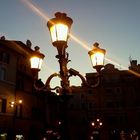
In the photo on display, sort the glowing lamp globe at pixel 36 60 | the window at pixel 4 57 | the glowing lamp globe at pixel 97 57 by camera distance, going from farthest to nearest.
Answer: the window at pixel 4 57 < the glowing lamp globe at pixel 36 60 < the glowing lamp globe at pixel 97 57

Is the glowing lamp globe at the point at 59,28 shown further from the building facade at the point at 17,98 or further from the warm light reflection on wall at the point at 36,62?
the building facade at the point at 17,98

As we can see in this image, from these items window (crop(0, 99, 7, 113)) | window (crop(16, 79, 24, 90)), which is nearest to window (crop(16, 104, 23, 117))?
window (crop(16, 79, 24, 90))

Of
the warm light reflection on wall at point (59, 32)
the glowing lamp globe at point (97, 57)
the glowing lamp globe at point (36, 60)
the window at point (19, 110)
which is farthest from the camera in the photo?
the window at point (19, 110)

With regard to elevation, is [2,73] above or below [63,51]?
above

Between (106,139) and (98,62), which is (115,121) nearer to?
(106,139)

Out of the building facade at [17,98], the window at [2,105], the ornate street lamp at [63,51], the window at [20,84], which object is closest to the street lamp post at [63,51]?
the ornate street lamp at [63,51]

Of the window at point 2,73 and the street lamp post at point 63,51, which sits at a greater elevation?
the window at point 2,73

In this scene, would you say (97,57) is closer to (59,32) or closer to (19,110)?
(59,32)

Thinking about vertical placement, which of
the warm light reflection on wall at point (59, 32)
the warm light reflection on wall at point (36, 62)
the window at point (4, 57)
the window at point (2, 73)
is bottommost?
the warm light reflection on wall at point (36, 62)

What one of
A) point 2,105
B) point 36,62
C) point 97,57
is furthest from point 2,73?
point 97,57

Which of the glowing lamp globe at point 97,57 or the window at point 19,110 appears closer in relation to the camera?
the glowing lamp globe at point 97,57

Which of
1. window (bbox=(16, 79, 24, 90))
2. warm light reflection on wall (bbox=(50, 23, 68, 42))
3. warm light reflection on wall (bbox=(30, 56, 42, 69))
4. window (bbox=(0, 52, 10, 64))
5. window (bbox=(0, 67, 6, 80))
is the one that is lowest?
warm light reflection on wall (bbox=(30, 56, 42, 69))

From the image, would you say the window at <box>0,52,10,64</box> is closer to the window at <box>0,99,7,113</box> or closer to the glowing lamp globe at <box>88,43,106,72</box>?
the window at <box>0,99,7,113</box>

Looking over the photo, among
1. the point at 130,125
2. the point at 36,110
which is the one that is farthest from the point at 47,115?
the point at 130,125
